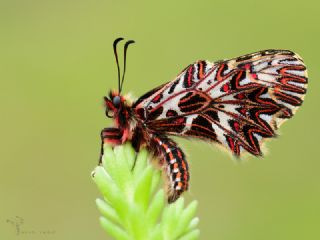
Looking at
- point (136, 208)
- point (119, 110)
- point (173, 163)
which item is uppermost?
point (119, 110)

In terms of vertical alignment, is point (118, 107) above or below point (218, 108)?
above

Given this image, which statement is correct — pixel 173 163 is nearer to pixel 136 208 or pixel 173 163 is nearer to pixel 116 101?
pixel 116 101

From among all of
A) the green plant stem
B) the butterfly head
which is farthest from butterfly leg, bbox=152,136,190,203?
the green plant stem

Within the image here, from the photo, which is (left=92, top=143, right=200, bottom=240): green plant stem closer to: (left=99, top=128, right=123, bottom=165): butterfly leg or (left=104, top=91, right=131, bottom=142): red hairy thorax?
(left=99, top=128, right=123, bottom=165): butterfly leg

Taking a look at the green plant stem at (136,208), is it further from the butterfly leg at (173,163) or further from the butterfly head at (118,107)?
the butterfly head at (118,107)

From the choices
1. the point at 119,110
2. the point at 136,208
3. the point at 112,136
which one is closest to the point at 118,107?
the point at 119,110

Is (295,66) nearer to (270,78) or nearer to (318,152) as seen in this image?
(270,78)

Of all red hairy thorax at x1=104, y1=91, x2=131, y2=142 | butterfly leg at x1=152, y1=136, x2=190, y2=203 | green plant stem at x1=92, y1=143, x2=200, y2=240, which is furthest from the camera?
red hairy thorax at x1=104, y1=91, x2=131, y2=142
